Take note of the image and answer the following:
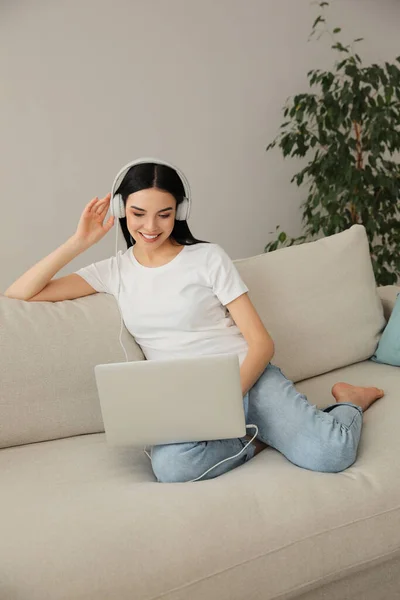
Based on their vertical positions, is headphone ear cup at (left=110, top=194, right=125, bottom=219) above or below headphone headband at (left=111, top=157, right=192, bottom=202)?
below

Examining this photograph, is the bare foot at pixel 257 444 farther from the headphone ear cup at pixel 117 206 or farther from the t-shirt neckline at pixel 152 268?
the headphone ear cup at pixel 117 206

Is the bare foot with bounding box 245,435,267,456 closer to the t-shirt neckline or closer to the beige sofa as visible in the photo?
the beige sofa

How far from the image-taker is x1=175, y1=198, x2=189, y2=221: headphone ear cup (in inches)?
83.4

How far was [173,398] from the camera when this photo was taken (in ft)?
5.63

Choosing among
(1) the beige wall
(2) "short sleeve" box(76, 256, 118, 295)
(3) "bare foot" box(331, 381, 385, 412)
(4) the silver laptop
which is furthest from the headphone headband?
(1) the beige wall

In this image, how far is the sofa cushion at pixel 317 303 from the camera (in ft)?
7.82

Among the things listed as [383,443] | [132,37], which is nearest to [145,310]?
[383,443]

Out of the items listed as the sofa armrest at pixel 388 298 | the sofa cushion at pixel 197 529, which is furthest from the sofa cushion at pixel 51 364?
the sofa armrest at pixel 388 298

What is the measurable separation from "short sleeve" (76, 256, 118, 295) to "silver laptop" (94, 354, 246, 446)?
553 mm

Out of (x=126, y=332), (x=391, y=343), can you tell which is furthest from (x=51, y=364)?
(x=391, y=343)

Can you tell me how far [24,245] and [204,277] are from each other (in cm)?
139

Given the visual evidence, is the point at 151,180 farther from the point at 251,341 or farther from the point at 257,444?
the point at 257,444

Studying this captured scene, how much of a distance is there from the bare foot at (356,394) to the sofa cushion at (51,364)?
56 centimetres

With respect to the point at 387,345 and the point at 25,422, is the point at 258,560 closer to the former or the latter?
the point at 25,422
